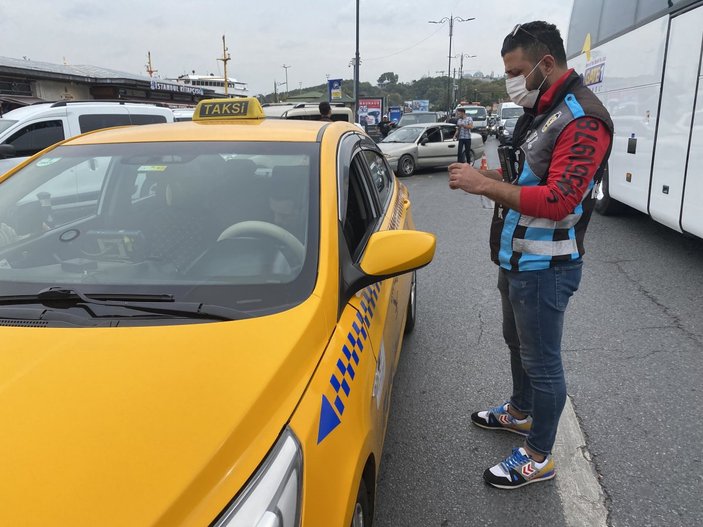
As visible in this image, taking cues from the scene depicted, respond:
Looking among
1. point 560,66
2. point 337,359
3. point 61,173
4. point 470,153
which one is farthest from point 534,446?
point 470,153

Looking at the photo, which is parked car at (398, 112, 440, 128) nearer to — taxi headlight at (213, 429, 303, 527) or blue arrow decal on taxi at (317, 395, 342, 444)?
blue arrow decal on taxi at (317, 395, 342, 444)

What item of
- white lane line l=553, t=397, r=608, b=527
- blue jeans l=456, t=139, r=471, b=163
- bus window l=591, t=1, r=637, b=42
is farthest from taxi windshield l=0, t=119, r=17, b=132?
blue jeans l=456, t=139, r=471, b=163

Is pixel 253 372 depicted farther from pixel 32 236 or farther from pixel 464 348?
pixel 464 348

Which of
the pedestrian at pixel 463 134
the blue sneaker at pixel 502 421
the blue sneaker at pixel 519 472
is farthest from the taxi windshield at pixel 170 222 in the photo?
the pedestrian at pixel 463 134

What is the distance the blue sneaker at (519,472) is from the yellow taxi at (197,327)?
27.7 inches

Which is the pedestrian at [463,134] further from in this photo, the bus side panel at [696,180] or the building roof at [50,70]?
the building roof at [50,70]

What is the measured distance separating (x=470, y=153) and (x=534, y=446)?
45.1 ft

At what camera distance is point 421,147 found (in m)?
14.3

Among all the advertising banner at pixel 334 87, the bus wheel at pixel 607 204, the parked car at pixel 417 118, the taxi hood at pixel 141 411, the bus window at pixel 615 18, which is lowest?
the bus wheel at pixel 607 204

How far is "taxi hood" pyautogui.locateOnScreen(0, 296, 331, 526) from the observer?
102 centimetres

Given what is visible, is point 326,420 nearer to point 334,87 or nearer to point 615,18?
point 615,18

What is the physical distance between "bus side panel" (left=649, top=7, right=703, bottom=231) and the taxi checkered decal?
4836 mm

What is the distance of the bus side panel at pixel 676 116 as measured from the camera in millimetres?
5324

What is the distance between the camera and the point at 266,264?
6.16ft
